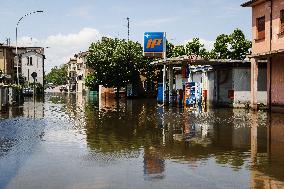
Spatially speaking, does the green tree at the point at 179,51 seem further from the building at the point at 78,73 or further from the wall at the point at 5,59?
the building at the point at 78,73

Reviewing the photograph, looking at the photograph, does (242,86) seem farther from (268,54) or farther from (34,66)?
(34,66)

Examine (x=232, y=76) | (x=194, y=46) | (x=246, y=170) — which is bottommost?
(x=246, y=170)

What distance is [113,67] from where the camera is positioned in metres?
54.3

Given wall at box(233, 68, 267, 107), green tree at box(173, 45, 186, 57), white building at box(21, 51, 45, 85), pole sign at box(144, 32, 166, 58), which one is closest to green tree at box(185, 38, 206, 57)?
green tree at box(173, 45, 186, 57)

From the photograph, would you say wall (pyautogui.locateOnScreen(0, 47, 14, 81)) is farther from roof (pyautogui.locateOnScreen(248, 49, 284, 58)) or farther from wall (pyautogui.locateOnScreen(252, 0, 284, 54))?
roof (pyautogui.locateOnScreen(248, 49, 284, 58))

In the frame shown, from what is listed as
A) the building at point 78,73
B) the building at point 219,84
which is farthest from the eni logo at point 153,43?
the building at point 78,73

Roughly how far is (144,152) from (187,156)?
50.5 inches

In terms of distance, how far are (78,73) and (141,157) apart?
113 m

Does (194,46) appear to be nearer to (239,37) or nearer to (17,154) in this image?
(239,37)

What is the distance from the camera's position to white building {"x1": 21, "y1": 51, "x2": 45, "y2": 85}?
100 m

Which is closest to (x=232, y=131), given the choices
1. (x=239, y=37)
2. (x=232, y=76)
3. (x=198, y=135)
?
(x=198, y=135)

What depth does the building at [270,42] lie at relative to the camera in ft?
84.2

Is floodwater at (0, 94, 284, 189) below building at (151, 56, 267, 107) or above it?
below

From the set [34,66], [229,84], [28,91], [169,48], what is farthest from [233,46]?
[34,66]
